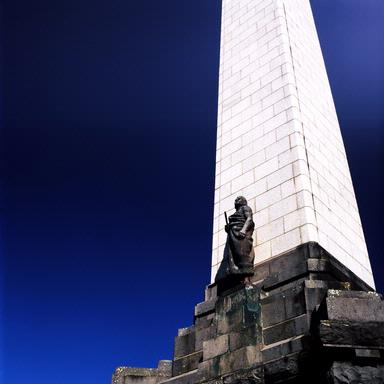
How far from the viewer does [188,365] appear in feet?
30.7

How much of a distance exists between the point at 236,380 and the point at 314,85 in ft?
26.8

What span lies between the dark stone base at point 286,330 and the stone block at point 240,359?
0.02 metres

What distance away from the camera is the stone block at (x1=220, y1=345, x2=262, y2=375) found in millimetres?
7820

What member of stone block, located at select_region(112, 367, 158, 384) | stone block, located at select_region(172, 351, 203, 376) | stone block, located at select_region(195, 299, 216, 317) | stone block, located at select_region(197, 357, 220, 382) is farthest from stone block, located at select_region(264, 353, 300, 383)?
stone block, located at select_region(112, 367, 158, 384)

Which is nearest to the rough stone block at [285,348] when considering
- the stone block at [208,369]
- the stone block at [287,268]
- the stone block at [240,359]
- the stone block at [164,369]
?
the stone block at [240,359]

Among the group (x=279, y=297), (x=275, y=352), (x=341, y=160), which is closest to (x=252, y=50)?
(x=341, y=160)

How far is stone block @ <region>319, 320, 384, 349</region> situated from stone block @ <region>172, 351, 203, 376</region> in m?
3.23

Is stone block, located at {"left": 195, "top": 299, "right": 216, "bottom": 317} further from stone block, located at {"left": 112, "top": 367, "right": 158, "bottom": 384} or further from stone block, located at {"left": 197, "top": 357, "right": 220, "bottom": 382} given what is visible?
stone block, located at {"left": 112, "top": 367, "right": 158, "bottom": 384}

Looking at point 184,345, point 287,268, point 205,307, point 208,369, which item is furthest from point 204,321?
point 287,268

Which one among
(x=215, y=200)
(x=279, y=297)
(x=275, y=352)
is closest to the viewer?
(x=275, y=352)

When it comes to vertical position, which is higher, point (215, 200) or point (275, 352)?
point (215, 200)

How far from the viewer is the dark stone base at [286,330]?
6504mm

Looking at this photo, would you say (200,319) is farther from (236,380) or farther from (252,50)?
(252,50)

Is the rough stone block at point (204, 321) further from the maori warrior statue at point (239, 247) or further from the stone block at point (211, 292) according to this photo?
the maori warrior statue at point (239, 247)
